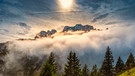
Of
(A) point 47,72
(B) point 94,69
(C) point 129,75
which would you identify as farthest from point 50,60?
(B) point 94,69

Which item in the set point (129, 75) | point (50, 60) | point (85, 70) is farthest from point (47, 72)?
point (85, 70)

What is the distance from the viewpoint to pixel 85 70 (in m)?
113

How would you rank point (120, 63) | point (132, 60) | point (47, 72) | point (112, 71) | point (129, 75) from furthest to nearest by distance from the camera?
1. point (120, 63)
2. point (132, 60)
3. point (129, 75)
4. point (112, 71)
5. point (47, 72)

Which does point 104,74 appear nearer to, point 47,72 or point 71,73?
point 71,73

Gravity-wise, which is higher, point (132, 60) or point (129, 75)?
point (132, 60)

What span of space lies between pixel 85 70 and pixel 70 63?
50108 mm

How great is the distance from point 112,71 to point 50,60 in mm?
23172

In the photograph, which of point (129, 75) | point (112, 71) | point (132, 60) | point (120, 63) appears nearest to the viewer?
point (112, 71)

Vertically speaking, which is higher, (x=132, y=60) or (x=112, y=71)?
(x=132, y=60)

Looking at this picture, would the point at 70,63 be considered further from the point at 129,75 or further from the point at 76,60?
the point at 129,75

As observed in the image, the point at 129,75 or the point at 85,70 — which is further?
the point at 85,70

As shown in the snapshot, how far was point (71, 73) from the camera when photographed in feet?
213

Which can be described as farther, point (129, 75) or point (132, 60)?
point (132, 60)

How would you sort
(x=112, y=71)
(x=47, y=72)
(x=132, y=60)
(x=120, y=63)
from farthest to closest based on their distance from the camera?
(x=120, y=63) < (x=132, y=60) < (x=112, y=71) < (x=47, y=72)
